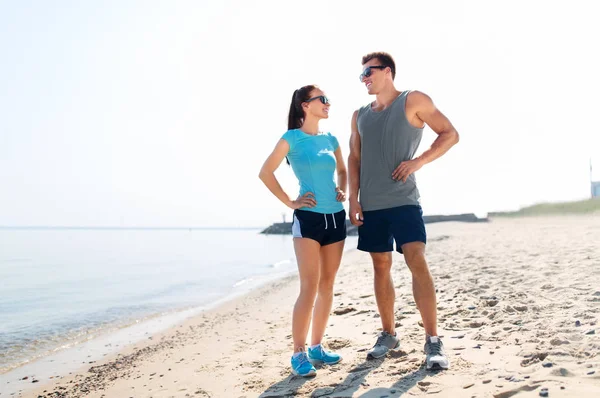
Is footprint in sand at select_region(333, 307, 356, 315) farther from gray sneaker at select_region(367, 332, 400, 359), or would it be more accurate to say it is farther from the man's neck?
the man's neck

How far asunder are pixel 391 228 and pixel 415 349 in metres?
1.06

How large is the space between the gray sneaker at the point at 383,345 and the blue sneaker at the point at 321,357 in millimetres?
278

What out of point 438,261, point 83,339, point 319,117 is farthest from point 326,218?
point 438,261

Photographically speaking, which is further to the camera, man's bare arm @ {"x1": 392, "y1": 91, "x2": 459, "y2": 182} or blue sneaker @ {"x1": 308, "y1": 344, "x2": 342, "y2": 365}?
blue sneaker @ {"x1": 308, "y1": 344, "x2": 342, "y2": 365}

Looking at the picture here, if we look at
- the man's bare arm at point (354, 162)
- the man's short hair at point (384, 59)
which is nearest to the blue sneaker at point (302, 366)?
the man's bare arm at point (354, 162)

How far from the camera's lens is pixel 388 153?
13.1ft

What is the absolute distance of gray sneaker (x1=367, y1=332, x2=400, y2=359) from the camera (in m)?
3.99

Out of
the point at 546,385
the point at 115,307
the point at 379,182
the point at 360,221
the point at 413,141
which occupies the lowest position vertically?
the point at 115,307

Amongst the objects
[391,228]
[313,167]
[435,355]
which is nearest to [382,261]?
[391,228]

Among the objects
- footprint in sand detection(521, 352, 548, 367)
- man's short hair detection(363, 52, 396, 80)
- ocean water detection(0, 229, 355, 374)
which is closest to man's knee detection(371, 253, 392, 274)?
footprint in sand detection(521, 352, 548, 367)

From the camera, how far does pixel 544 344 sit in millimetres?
3666

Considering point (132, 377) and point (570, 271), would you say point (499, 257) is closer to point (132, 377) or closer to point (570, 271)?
point (570, 271)

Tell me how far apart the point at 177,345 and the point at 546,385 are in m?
5.20

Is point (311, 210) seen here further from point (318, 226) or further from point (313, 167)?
point (313, 167)
